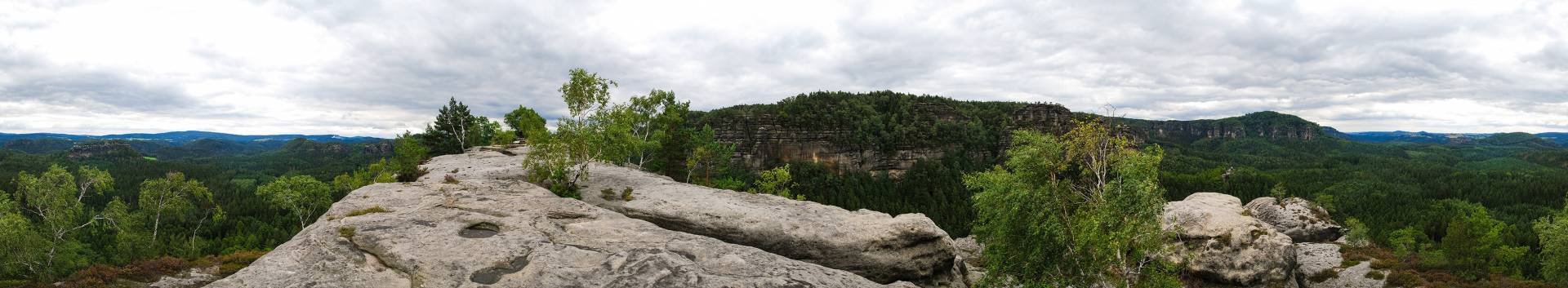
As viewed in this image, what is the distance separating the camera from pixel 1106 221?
1789 centimetres

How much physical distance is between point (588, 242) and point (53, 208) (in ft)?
172

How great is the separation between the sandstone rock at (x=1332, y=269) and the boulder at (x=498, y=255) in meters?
46.9

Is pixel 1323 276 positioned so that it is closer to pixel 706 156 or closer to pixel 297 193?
pixel 706 156

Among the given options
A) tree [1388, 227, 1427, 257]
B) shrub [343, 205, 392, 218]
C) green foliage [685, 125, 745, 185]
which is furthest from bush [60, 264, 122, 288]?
tree [1388, 227, 1427, 257]

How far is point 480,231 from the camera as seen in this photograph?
1534cm

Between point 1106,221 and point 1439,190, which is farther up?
point 1106,221

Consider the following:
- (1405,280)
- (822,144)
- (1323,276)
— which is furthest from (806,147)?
(1405,280)

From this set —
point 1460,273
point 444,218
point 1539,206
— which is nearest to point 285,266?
point 444,218

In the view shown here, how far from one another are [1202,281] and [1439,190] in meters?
171

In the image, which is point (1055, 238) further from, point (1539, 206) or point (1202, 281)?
point (1539, 206)

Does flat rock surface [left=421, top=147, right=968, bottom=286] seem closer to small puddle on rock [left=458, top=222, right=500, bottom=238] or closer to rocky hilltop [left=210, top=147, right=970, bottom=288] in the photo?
rocky hilltop [left=210, top=147, right=970, bottom=288]

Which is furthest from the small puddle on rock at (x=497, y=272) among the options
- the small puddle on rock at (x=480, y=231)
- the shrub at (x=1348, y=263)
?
the shrub at (x=1348, y=263)

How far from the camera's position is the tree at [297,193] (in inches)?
1594

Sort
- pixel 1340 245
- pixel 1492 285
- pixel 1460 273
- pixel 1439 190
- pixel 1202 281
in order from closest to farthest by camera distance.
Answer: pixel 1202 281, pixel 1492 285, pixel 1460 273, pixel 1340 245, pixel 1439 190
